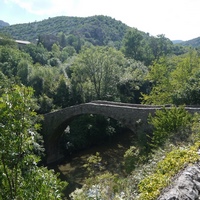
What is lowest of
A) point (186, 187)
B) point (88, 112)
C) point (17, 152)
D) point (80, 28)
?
point (88, 112)

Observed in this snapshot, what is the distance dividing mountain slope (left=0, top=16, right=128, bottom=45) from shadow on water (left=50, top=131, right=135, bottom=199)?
314 feet

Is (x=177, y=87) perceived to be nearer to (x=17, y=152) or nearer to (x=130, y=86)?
(x=130, y=86)

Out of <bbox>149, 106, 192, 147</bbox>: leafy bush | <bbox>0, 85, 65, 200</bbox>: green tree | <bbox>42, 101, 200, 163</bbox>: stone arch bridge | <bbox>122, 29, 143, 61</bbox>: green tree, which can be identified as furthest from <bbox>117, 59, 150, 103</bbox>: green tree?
<bbox>0, 85, 65, 200</bbox>: green tree

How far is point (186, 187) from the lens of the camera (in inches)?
252

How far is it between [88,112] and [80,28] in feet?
392

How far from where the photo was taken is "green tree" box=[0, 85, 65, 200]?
5336 mm

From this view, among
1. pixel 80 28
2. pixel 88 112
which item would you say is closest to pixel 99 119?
pixel 88 112

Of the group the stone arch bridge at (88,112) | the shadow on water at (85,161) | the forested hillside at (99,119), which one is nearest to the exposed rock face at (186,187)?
the forested hillside at (99,119)

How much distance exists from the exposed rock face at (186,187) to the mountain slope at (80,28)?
115 metres

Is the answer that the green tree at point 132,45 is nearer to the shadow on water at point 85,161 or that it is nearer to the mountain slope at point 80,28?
the shadow on water at point 85,161

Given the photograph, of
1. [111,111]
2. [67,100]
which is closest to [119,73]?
[67,100]

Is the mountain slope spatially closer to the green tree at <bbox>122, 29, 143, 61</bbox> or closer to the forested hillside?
the green tree at <bbox>122, 29, 143, 61</bbox>

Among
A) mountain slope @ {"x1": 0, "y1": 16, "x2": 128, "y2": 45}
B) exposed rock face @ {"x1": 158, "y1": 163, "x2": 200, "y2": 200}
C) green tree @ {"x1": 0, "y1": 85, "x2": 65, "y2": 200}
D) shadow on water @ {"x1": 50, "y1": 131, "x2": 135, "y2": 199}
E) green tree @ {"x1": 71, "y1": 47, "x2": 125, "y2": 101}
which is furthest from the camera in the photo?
mountain slope @ {"x1": 0, "y1": 16, "x2": 128, "y2": 45}

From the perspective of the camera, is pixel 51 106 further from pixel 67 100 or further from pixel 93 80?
pixel 93 80
